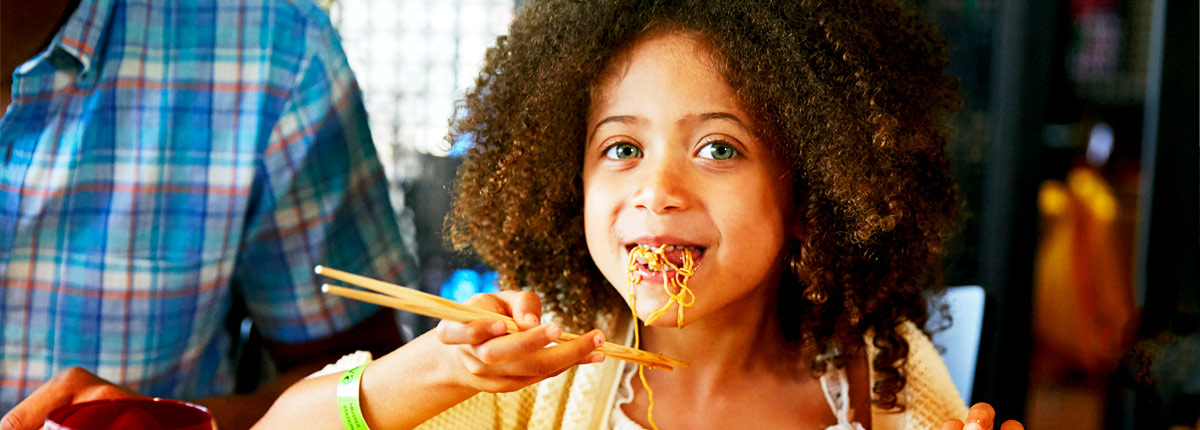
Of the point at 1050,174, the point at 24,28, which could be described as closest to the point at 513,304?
the point at 24,28

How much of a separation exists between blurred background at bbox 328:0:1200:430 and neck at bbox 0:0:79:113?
2.20 feet

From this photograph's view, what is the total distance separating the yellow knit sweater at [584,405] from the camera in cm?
144

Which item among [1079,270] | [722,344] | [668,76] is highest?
[668,76]

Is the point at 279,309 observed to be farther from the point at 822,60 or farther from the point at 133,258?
the point at 822,60

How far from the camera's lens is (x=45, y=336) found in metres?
1.67

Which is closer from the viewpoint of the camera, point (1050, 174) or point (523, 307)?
point (523, 307)

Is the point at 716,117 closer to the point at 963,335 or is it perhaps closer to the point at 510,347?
the point at 510,347

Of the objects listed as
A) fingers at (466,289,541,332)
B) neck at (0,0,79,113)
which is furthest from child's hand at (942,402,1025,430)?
neck at (0,0,79,113)

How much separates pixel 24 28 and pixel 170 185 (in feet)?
1.10

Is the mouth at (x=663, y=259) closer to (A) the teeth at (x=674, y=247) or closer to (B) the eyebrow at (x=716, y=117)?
(A) the teeth at (x=674, y=247)

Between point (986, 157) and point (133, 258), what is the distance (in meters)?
2.38

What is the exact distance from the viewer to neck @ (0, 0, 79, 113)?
161 cm

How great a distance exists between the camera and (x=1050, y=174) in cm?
319

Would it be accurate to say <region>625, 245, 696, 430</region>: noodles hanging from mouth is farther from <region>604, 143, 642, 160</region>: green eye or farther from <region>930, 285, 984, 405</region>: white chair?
<region>930, 285, 984, 405</region>: white chair
